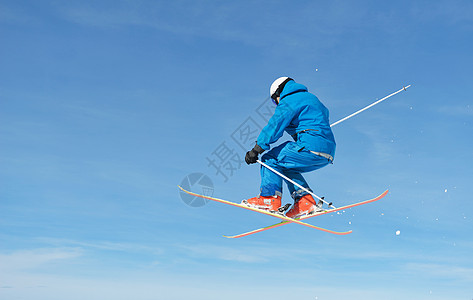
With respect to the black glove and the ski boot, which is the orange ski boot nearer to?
the ski boot

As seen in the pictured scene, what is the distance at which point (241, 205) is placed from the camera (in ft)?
35.6

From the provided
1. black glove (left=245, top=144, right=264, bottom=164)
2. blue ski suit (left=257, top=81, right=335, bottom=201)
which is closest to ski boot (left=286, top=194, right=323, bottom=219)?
blue ski suit (left=257, top=81, right=335, bottom=201)

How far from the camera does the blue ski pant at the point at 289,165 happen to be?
10.1m

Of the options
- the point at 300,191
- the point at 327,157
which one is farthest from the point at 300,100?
the point at 300,191

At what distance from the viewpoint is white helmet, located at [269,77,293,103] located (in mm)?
10484

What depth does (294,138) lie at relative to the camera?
1030cm

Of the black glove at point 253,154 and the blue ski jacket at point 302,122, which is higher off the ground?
the blue ski jacket at point 302,122

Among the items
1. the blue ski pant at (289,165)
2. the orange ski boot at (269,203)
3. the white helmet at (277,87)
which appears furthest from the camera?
the orange ski boot at (269,203)

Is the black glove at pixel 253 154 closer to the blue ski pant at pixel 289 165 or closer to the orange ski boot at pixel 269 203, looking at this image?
the blue ski pant at pixel 289 165

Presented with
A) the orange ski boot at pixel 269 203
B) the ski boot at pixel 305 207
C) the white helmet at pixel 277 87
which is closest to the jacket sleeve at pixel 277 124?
the white helmet at pixel 277 87

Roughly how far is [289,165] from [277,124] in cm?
95

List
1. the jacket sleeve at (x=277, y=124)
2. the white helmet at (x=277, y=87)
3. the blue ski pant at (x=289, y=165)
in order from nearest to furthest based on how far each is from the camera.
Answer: the jacket sleeve at (x=277, y=124)
the blue ski pant at (x=289, y=165)
the white helmet at (x=277, y=87)

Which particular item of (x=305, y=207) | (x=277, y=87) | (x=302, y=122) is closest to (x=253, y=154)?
(x=302, y=122)

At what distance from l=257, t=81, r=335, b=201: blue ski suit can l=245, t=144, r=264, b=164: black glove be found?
0.09 metres
